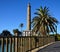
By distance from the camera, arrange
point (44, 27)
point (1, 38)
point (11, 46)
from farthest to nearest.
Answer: point (44, 27)
point (11, 46)
point (1, 38)

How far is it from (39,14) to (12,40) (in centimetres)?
4746

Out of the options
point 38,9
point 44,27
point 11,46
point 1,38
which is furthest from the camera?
point 38,9

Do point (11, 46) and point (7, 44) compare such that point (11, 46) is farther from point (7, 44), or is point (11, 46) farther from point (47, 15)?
point (47, 15)

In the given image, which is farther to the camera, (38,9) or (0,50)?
(38,9)

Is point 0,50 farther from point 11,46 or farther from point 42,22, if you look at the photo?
point 42,22

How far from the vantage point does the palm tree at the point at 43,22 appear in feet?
194

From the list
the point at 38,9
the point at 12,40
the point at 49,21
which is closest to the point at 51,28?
the point at 49,21

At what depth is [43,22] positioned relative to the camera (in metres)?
60.4

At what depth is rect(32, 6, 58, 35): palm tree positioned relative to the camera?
2323 inches

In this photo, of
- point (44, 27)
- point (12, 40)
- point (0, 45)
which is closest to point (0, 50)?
point (0, 45)

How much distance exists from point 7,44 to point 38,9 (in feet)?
163

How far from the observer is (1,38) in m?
12.9

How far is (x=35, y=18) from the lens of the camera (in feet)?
201

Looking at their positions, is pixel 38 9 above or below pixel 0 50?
above
